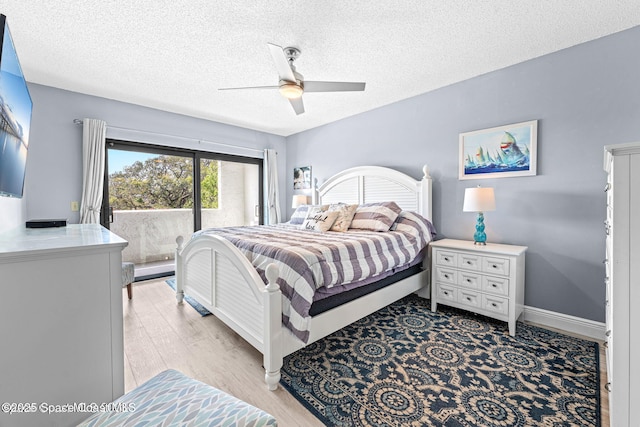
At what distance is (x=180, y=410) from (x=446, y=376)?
1592 millimetres

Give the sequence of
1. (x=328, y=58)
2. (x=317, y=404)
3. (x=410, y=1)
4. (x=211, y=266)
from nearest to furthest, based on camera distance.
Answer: (x=317, y=404), (x=410, y=1), (x=211, y=266), (x=328, y=58)

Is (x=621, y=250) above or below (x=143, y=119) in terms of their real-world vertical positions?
below

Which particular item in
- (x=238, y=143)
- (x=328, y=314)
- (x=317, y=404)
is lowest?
(x=317, y=404)

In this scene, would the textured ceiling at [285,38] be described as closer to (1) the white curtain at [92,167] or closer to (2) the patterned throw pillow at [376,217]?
(1) the white curtain at [92,167]

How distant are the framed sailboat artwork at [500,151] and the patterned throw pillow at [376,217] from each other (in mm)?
856

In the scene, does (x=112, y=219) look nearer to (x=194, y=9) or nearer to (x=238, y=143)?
(x=238, y=143)

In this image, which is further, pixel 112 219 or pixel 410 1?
pixel 112 219

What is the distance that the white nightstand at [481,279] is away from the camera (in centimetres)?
228

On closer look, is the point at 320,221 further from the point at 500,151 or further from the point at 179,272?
the point at 500,151

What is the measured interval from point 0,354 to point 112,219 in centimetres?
330

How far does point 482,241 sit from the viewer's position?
103 inches

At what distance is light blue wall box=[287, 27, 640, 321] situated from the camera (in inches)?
85.6

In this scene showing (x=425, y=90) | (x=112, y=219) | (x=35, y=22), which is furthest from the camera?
(x=112, y=219)

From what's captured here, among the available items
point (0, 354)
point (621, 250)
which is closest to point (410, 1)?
point (621, 250)
